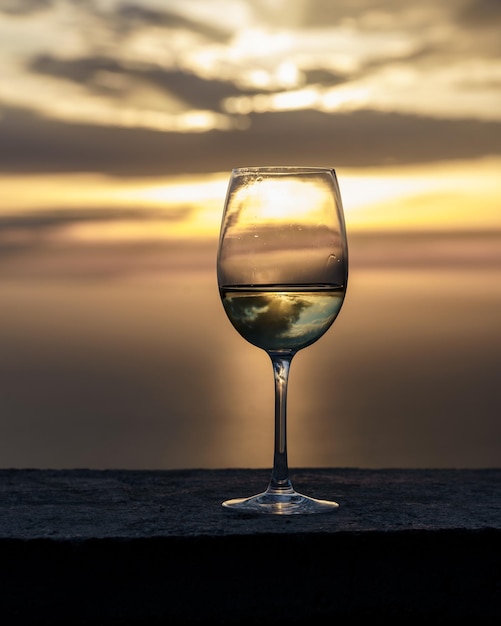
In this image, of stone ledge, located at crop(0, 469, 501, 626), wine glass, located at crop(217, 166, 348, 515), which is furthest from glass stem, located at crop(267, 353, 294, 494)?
stone ledge, located at crop(0, 469, 501, 626)

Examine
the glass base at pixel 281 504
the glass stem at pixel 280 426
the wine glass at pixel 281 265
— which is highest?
the wine glass at pixel 281 265

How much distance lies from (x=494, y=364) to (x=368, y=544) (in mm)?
90370

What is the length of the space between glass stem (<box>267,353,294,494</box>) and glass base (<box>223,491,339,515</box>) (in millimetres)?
19

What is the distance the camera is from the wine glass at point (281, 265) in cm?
220

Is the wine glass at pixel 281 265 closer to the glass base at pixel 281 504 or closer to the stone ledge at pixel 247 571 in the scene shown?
the glass base at pixel 281 504

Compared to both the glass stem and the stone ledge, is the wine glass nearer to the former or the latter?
the glass stem

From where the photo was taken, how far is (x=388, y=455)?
42562mm

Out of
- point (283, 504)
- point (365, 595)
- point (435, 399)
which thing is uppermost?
point (435, 399)

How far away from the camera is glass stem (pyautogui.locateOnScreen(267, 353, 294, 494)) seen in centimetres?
225

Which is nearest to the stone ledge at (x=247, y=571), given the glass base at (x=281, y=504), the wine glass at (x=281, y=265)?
the glass base at (x=281, y=504)

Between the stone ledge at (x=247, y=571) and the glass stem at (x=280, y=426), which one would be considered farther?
the glass stem at (x=280, y=426)

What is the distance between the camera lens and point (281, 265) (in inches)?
86.3

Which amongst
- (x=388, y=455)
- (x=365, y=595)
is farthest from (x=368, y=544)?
(x=388, y=455)

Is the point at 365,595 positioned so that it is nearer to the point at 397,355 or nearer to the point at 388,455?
the point at 388,455
